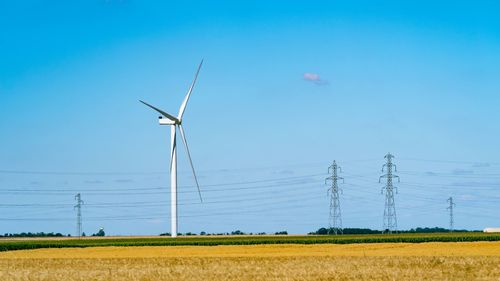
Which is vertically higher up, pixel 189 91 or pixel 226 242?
pixel 189 91

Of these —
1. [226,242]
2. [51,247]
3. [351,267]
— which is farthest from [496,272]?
[51,247]

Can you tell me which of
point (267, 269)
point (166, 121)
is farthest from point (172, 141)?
point (267, 269)

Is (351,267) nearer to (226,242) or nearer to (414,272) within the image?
(414,272)

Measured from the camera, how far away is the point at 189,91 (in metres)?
108

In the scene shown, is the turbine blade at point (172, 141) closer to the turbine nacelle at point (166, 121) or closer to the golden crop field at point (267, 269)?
the turbine nacelle at point (166, 121)

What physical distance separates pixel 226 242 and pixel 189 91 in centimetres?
2286

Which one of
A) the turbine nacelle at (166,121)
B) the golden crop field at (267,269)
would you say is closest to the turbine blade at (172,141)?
the turbine nacelle at (166,121)

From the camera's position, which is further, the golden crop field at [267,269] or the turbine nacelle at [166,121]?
the turbine nacelle at [166,121]

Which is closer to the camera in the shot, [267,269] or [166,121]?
[267,269]

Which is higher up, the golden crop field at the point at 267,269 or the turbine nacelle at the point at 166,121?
the turbine nacelle at the point at 166,121

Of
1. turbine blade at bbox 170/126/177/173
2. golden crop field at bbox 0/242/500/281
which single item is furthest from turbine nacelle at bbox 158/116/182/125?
golden crop field at bbox 0/242/500/281

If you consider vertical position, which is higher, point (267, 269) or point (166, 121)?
point (166, 121)

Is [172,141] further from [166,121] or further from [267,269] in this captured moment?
[267,269]

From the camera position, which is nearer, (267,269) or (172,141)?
(267,269)
